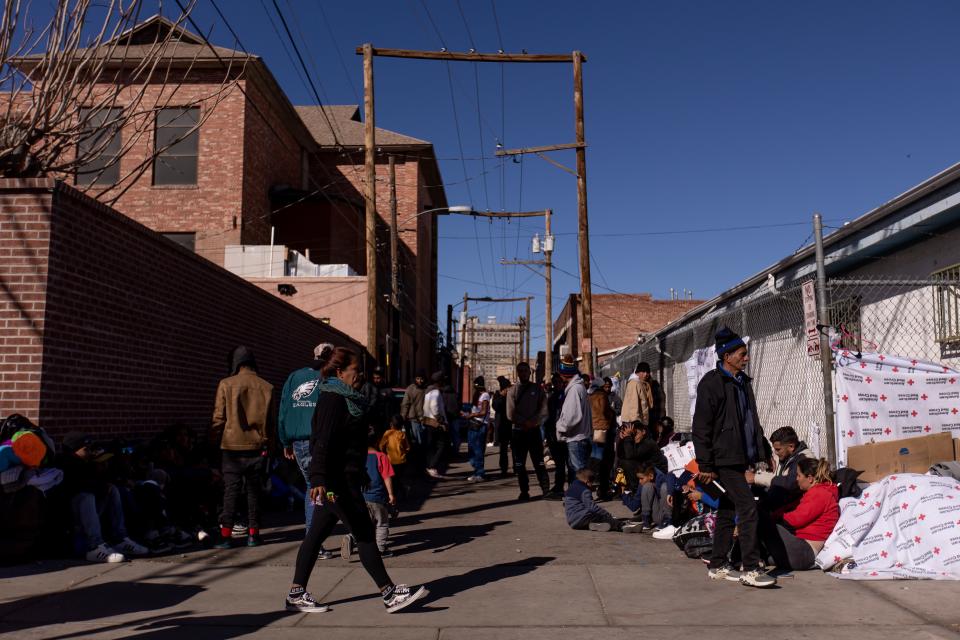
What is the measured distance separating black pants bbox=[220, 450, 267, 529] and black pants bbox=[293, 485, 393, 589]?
8.29ft

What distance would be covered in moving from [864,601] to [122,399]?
696cm

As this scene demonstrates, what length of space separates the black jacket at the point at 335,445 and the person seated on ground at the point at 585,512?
3633 millimetres

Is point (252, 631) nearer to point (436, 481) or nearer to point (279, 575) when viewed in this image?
point (279, 575)

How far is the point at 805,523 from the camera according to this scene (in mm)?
6676

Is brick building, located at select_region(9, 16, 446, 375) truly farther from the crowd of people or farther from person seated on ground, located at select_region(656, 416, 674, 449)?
the crowd of people

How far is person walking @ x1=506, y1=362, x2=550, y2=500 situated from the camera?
1100 centimetres

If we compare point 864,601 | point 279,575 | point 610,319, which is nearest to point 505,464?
point 279,575

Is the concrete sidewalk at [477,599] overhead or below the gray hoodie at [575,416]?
below

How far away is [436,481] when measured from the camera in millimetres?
14133

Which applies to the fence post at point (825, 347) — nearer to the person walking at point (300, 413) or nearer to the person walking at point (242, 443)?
the person walking at point (300, 413)

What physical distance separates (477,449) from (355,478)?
8961 millimetres

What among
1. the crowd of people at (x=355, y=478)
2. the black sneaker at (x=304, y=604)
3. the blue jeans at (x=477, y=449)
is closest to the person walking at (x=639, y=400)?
the crowd of people at (x=355, y=478)

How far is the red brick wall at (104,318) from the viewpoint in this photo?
716 cm

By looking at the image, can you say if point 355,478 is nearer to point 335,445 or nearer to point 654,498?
point 335,445
